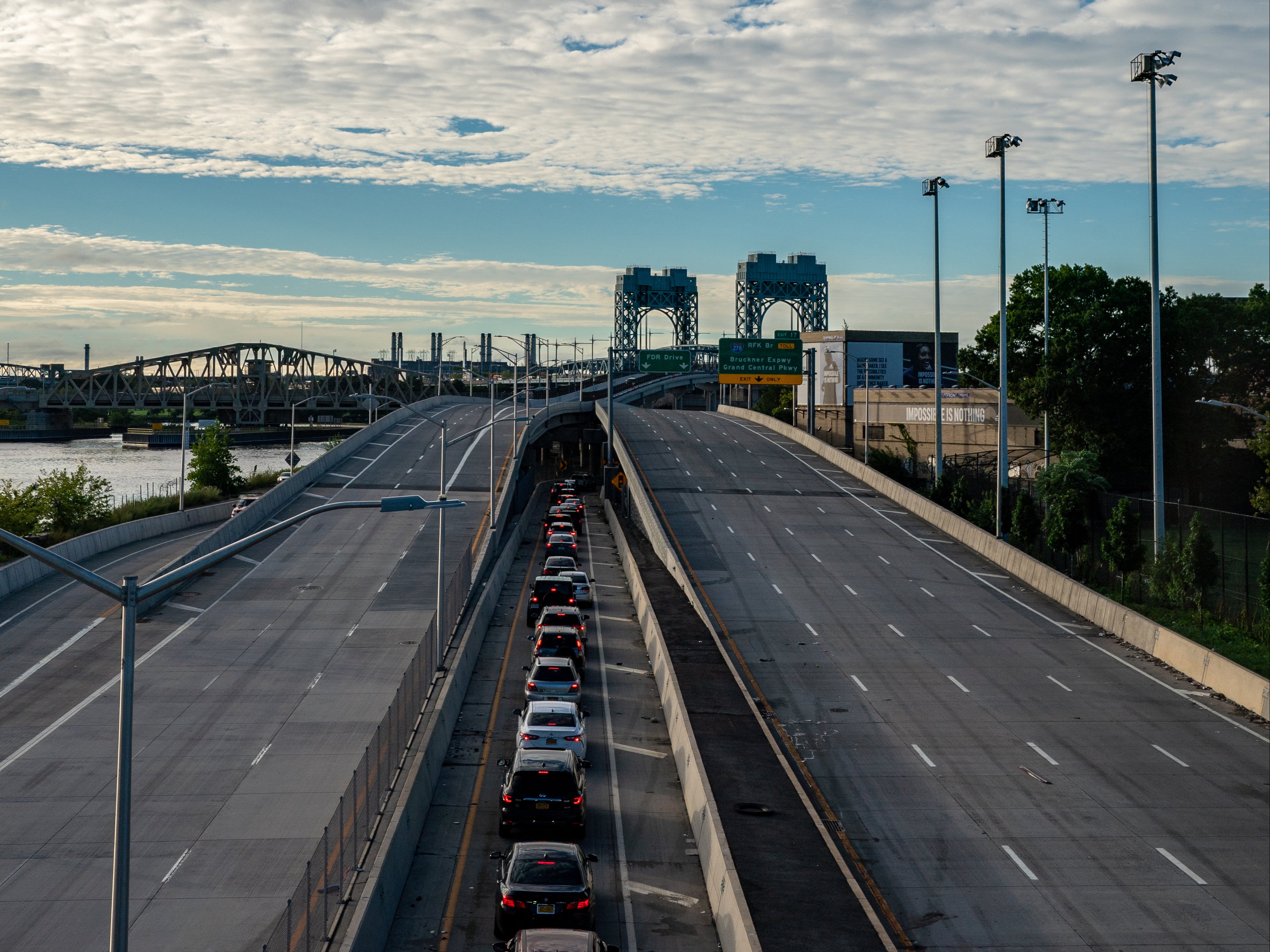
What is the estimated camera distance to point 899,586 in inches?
1785

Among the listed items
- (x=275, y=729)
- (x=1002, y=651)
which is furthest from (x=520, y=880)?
(x=1002, y=651)

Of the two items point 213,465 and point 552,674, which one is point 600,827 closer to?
point 552,674

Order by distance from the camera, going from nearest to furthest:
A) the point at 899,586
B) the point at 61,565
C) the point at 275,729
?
1. the point at 61,565
2. the point at 275,729
3. the point at 899,586

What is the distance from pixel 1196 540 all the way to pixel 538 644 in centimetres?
2159

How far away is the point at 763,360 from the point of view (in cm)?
9406

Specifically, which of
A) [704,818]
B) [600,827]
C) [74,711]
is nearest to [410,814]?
[600,827]

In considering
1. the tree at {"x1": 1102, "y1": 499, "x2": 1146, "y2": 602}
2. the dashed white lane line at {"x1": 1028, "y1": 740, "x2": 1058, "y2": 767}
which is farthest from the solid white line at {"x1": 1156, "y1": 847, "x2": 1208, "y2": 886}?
the tree at {"x1": 1102, "y1": 499, "x2": 1146, "y2": 602}

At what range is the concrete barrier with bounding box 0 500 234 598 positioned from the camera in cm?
4675

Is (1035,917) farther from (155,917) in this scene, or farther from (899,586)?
(899,586)

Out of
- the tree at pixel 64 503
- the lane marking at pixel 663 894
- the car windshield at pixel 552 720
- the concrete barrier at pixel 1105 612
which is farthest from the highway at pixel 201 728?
the tree at pixel 64 503

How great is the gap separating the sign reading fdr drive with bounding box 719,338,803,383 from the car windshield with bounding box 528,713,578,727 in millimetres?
68798

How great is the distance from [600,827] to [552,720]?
432 cm

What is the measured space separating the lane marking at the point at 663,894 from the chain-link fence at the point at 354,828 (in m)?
4.45

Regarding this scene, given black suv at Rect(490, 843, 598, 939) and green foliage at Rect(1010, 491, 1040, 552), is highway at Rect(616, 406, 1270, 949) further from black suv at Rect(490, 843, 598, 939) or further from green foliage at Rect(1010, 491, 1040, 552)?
black suv at Rect(490, 843, 598, 939)
